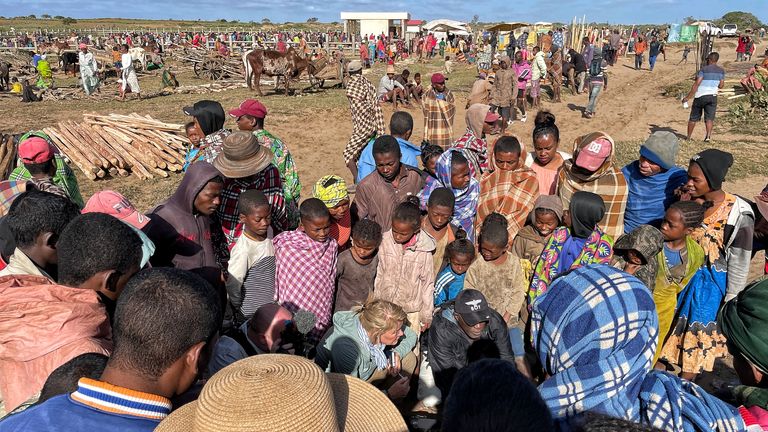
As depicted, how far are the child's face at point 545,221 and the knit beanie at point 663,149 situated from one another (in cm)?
107

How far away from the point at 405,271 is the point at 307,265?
76 centimetres

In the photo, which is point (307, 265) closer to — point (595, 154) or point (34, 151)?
point (595, 154)

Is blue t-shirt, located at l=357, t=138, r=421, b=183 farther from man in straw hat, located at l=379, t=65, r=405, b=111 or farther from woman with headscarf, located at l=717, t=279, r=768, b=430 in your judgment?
man in straw hat, located at l=379, t=65, r=405, b=111

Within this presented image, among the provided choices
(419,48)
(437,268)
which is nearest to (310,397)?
(437,268)

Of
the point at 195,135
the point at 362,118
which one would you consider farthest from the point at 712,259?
the point at 195,135

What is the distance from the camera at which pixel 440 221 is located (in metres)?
3.80

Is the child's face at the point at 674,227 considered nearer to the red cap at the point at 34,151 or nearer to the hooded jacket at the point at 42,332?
the hooded jacket at the point at 42,332

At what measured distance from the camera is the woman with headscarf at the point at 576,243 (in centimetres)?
338

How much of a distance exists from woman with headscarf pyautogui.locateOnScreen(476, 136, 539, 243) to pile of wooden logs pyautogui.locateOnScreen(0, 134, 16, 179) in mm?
5981

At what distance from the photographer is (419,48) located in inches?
1303

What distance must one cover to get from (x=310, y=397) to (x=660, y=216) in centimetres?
381

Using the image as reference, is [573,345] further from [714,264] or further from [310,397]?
[714,264]

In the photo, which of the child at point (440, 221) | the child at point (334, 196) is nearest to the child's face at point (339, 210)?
the child at point (334, 196)

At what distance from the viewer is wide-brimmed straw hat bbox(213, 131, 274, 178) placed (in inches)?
151
